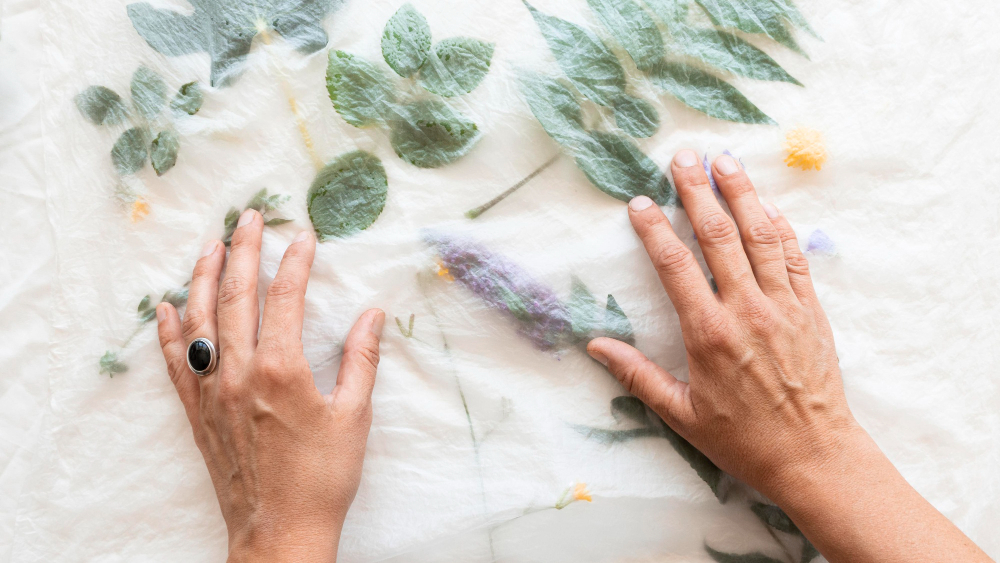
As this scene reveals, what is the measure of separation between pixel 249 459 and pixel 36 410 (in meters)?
0.27

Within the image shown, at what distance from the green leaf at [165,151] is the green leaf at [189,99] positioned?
29 millimetres

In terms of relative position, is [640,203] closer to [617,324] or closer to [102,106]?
[617,324]

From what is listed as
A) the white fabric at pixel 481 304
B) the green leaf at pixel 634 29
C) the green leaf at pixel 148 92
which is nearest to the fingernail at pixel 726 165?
the white fabric at pixel 481 304

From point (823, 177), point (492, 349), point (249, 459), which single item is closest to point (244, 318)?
point (249, 459)

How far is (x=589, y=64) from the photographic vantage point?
0.67 meters

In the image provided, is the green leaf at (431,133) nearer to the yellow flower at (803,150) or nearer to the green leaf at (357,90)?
the green leaf at (357,90)

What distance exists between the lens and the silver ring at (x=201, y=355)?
64 centimetres

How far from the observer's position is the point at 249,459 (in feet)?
2.06

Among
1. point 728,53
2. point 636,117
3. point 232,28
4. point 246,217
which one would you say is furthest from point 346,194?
point 728,53

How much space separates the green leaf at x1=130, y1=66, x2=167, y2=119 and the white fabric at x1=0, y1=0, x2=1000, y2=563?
2 centimetres

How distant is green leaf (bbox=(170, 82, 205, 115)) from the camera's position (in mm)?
675

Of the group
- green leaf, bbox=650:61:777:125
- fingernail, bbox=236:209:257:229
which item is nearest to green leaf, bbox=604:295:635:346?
green leaf, bbox=650:61:777:125

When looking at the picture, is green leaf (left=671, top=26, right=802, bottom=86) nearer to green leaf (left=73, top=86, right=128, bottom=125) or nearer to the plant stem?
the plant stem

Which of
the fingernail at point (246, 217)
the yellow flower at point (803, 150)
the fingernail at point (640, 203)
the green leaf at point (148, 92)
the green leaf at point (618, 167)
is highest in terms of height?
the yellow flower at point (803, 150)
